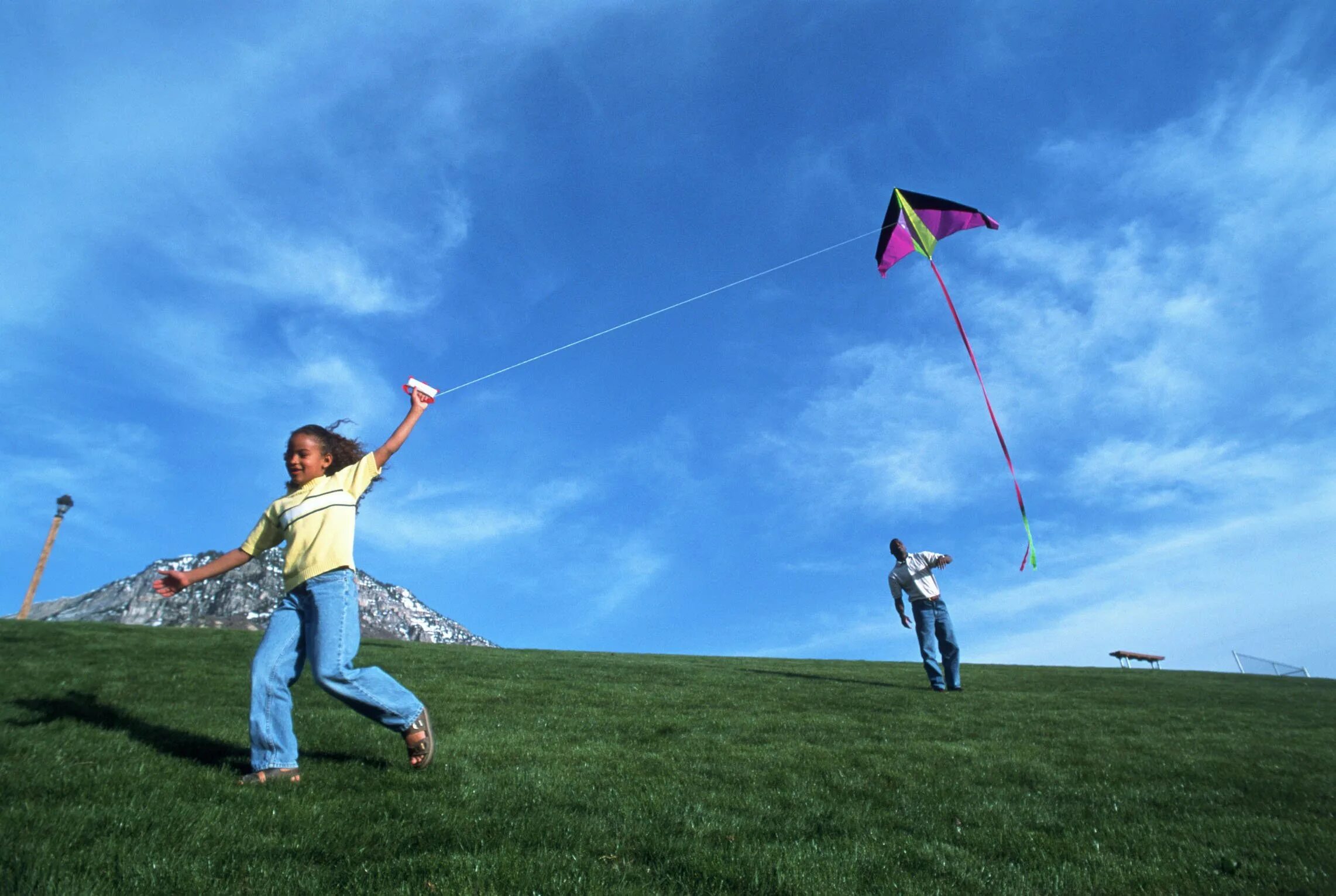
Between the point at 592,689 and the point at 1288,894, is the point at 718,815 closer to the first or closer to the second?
the point at 1288,894

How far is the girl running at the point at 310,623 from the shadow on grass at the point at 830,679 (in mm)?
10326

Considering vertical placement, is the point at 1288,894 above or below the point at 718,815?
below

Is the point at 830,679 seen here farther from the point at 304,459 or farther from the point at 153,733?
the point at 304,459

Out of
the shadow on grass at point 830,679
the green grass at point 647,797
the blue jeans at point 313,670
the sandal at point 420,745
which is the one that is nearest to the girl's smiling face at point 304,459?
the blue jeans at point 313,670

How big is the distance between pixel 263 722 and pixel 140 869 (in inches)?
75.9

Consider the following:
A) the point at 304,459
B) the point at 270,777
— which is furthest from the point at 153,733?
the point at 304,459

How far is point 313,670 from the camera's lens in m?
5.97

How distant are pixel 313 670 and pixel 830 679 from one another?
38.3 ft

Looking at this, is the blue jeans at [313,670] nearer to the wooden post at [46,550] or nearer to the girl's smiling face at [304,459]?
the girl's smiling face at [304,459]

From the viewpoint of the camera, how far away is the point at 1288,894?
430 cm

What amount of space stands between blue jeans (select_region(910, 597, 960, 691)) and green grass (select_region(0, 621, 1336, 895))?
2390mm

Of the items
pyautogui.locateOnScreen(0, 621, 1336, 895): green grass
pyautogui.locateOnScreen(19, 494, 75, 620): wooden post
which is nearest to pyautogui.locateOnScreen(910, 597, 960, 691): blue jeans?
pyautogui.locateOnScreen(0, 621, 1336, 895): green grass

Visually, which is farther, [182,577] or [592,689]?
[592,689]

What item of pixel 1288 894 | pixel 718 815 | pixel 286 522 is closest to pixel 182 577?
pixel 286 522
